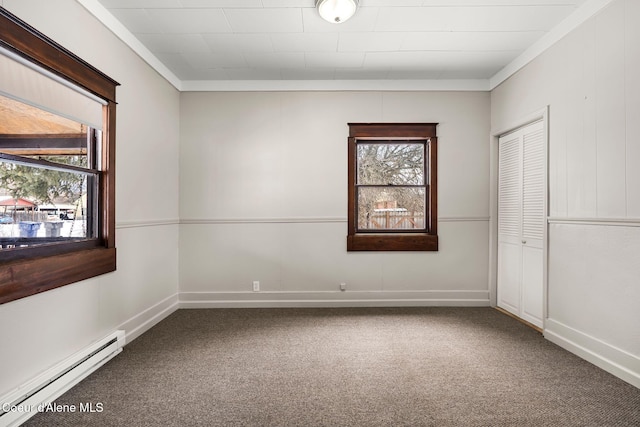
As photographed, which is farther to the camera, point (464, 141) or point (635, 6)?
point (464, 141)

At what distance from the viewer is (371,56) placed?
142 inches

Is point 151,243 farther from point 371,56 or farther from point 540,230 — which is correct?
point 540,230

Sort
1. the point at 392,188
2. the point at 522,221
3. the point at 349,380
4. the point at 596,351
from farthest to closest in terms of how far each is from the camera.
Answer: the point at 392,188
the point at 522,221
the point at 596,351
the point at 349,380

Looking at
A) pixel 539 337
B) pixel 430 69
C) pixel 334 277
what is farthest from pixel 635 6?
pixel 334 277

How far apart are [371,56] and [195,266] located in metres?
3.16

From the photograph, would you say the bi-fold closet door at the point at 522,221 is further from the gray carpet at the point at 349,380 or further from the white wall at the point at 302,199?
the gray carpet at the point at 349,380

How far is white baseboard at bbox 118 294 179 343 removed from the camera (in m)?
3.16

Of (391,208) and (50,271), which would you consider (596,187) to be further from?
(50,271)

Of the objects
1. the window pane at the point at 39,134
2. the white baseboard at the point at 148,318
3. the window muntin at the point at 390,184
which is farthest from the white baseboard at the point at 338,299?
the window pane at the point at 39,134

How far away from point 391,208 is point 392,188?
0.83ft

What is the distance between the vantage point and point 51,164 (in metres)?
2.33

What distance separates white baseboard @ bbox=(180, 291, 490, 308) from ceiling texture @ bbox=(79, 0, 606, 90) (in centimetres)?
259

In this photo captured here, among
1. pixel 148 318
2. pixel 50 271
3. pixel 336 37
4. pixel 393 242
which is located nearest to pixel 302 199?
pixel 393 242

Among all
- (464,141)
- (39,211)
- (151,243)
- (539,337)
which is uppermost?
(464,141)
